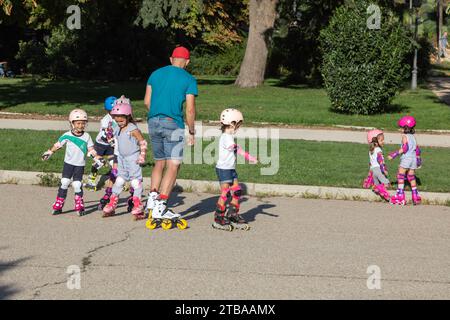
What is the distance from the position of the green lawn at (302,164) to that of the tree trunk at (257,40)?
677 inches

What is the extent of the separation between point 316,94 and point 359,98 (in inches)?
335

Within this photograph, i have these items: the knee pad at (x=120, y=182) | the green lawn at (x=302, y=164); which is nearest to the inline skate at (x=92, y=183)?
the green lawn at (x=302, y=164)

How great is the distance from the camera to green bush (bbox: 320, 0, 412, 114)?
2395cm

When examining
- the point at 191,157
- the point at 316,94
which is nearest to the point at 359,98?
the point at 316,94

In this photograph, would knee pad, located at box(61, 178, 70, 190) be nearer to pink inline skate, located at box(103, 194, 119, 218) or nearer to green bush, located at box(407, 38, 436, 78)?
pink inline skate, located at box(103, 194, 119, 218)

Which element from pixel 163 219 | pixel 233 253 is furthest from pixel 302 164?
pixel 233 253

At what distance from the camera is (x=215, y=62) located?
47562mm

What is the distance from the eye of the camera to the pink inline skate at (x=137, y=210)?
9.60 m

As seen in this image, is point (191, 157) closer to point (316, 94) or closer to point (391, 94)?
point (391, 94)

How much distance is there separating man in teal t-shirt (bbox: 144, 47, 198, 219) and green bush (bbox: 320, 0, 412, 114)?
15.2 m

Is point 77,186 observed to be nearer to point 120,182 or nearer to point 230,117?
point 120,182
